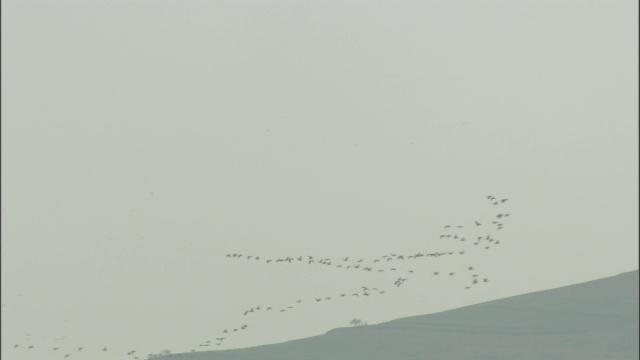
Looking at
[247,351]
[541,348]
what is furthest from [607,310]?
[247,351]

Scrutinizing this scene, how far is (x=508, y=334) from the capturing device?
59094 mm

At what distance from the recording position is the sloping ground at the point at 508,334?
183 feet

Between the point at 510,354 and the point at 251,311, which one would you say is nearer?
the point at 251,311

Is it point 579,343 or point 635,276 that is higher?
point 635,276

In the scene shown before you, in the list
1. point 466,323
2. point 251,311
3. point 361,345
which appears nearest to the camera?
point 251,311

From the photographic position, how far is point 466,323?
203ft

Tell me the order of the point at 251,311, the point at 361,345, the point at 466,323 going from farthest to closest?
the point at 466,323, the point at 361,345, the point at 251,311

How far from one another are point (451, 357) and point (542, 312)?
10.8m

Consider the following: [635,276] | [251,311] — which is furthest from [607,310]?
[251,311]

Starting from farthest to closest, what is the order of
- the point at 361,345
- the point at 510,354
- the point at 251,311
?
the point at 361,345 → the point at 510,354 → the point at 251,311

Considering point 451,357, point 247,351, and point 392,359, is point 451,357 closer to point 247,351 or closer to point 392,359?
point 392,359

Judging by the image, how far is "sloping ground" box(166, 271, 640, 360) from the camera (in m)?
55.7

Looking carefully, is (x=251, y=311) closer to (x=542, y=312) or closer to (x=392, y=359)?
(x=392, y=359)

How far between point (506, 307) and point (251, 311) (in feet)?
82.1
